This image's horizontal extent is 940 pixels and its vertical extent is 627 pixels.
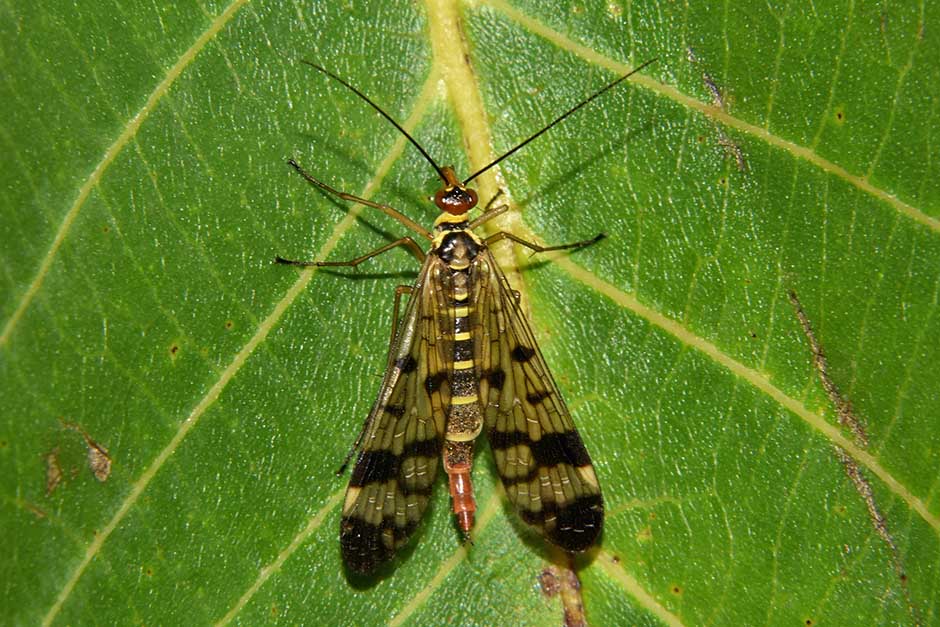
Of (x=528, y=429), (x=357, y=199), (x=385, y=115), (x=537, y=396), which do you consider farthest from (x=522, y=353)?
(x=385, y=115)

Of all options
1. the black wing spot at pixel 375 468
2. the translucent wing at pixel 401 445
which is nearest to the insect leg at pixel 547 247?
the translucent wing at pixel 401 445

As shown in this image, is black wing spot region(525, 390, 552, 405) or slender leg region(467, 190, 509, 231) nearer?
slender leg region(467, 190, 509, 231)

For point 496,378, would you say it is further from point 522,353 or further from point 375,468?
point 375,468

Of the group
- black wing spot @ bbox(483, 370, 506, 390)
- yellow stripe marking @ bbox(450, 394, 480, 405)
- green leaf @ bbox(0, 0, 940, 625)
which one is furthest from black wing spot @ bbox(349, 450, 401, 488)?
black wing spot @ bbox(483, 370, 506, 390)

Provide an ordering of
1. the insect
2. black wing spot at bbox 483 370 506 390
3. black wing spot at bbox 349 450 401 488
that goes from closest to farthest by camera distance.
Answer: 1. the insect
2. black wing spot at bbox 349 450 401 488
3. black wing spot at bbox 483 370 506 390

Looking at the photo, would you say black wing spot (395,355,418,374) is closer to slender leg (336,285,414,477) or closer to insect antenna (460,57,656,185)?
slender leg (336,285,414,477)

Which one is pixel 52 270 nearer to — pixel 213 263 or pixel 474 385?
pixel 213 263

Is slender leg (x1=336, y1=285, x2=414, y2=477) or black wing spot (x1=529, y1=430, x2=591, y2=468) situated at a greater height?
slender leg (x1=336, y1=285, x2=414, y2=477)
